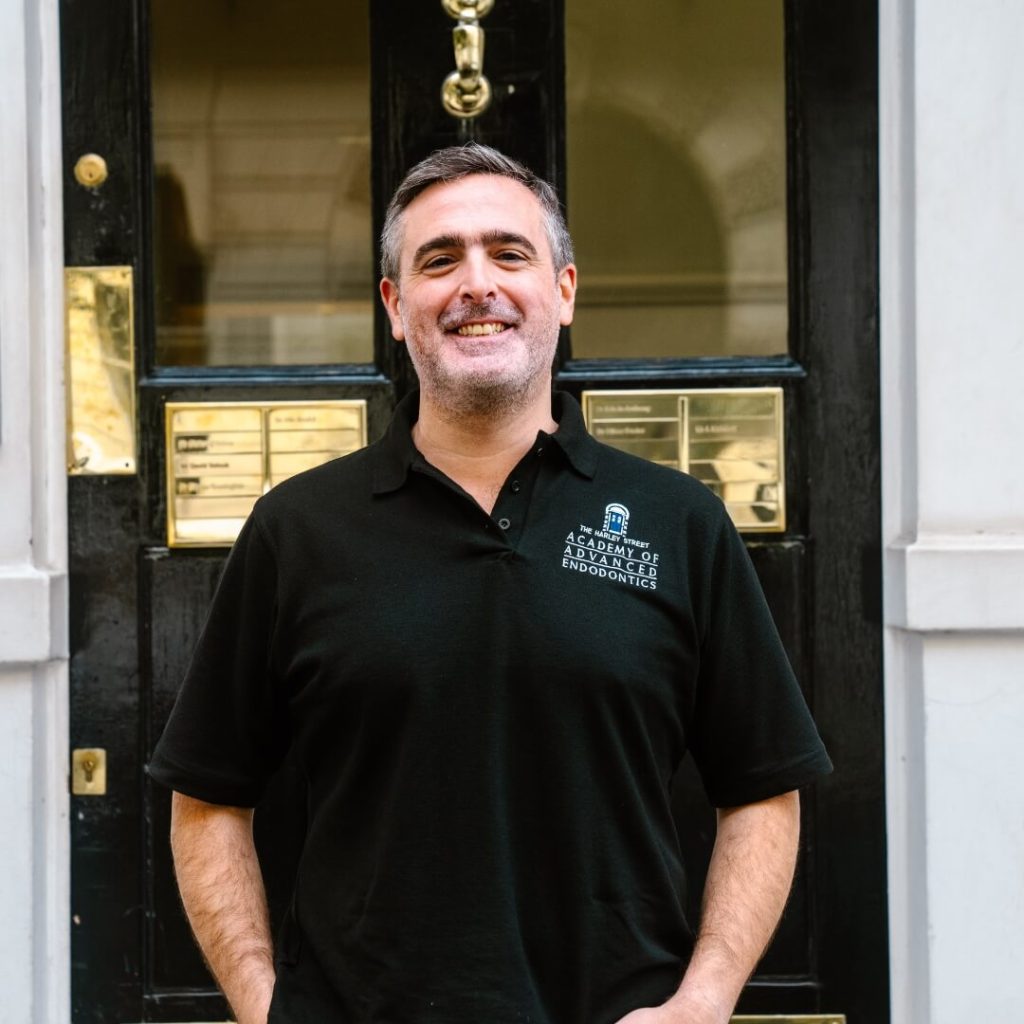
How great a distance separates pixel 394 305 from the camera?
196cm

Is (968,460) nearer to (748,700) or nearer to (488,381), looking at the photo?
(748,700)

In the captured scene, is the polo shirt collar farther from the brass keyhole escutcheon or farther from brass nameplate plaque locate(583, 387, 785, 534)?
the brass keyhole escutcheon

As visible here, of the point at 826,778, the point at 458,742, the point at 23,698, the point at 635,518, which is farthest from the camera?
the point at 826,778

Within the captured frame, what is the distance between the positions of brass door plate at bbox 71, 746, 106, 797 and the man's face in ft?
3.45

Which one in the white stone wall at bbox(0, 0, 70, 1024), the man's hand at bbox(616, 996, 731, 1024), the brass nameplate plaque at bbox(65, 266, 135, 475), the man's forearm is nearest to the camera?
the man's hand at bbox(616, 996, 731, 1024)

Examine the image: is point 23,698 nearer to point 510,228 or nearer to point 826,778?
point 510,228

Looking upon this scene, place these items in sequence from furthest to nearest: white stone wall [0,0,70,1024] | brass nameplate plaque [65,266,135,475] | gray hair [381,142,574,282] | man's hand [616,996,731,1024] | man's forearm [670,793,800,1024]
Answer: brass nameplate plaque [65,266,135,475]
white stone wall [0,0,70,1024]
gray hair [381,142,574,282]
man's forearm [670,793,800,1024]
man's hand [616,996,731,1024]

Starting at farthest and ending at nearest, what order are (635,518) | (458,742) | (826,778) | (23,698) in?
(826,778) → (23,698) → (635,518) → (458,742)

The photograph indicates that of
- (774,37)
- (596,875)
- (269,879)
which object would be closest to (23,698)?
(269,879)

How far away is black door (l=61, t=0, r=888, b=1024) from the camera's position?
234 cm

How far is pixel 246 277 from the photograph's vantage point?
2404mm

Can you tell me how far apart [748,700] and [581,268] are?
3.24 feet

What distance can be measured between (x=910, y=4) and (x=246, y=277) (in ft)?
4.35

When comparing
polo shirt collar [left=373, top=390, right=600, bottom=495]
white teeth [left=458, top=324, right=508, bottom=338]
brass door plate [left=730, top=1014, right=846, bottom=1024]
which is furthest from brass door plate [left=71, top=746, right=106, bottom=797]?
brass door plate [left=730, top=1014, right=846, bottom=1024]
